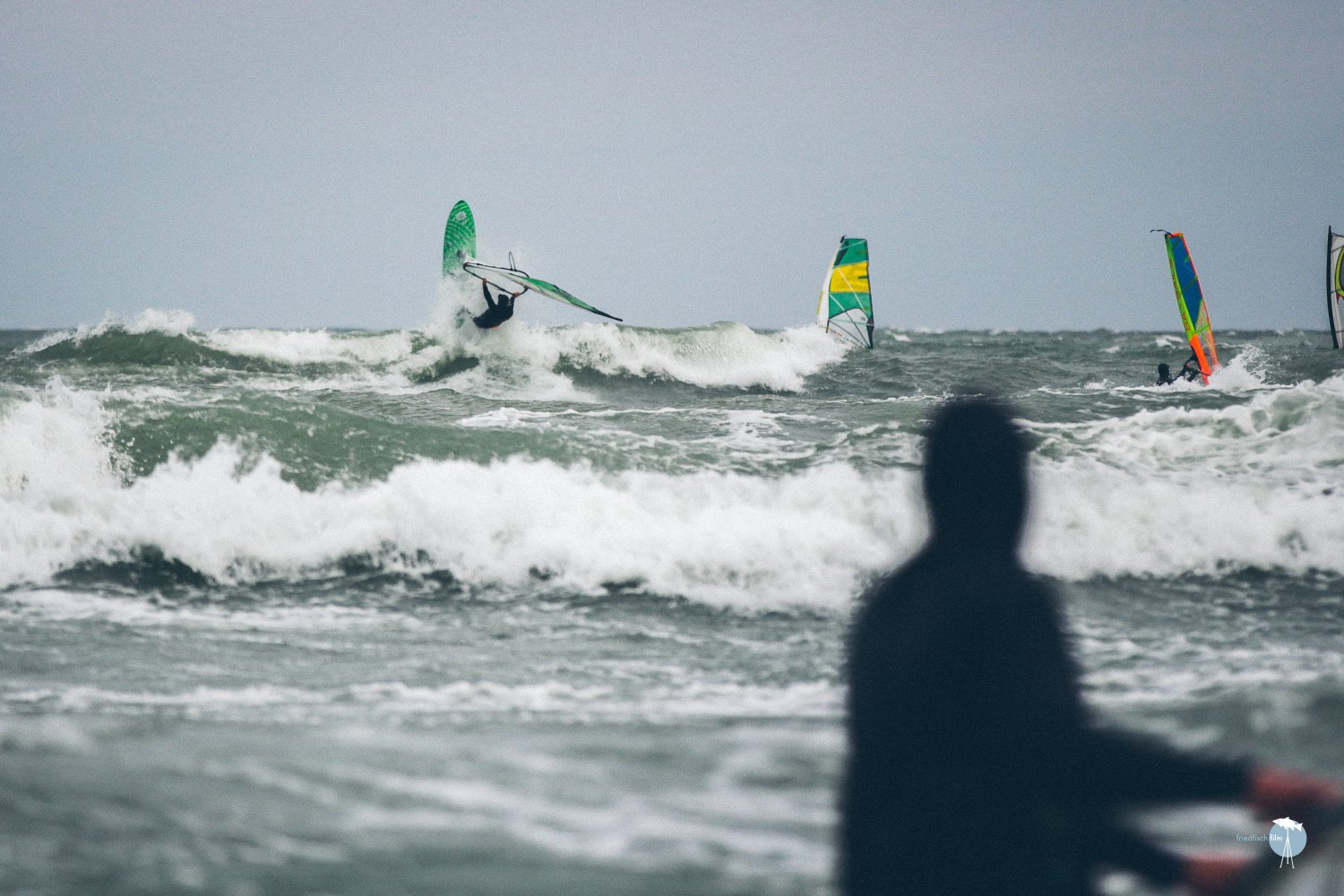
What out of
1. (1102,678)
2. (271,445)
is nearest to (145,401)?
(271,445)

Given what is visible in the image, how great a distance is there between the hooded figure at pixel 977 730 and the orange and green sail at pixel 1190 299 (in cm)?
1349

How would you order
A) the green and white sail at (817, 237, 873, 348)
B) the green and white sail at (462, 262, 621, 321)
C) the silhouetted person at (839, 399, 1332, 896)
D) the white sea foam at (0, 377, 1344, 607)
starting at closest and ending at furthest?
the silhouetted person at (839, 399, 1332, 896) < the white sea foam at (0, 377, 1344, 607) < the green and white sail at (462, 262, 621, 321) < the green and white sail at (817, 237, 873, 348)

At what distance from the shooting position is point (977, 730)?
165 cm

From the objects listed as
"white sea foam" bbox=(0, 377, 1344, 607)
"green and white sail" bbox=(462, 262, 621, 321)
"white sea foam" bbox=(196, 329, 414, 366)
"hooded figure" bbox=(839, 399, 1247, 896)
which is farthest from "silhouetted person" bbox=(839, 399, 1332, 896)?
"white sea foam" bbox=(196, 329, 414, 366)

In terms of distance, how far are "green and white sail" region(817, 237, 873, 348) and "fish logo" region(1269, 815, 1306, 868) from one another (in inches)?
874

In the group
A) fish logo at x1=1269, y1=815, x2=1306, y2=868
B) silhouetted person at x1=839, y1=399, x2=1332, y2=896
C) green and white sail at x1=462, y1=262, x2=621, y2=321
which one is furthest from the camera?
green and white sail at x1=462, y1=262, x2=621, y2=321

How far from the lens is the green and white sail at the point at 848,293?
2341 centimetres

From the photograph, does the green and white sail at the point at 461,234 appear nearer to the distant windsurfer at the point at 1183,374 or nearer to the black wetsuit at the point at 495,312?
the black wetsuit at the point at 495,312

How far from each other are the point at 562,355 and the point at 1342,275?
1229 cm

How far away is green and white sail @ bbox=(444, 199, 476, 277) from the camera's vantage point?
16.7 metres

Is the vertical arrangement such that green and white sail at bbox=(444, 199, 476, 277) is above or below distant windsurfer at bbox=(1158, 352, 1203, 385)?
above

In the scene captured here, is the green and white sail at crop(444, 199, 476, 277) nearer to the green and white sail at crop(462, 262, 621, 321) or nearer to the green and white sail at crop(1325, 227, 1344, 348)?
the green and white sail at crop(462, 262, 621, 321)

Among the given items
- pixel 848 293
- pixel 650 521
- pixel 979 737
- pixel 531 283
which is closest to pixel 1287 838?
pixel 979 737

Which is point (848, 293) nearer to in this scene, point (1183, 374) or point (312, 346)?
point (1183, 374)
